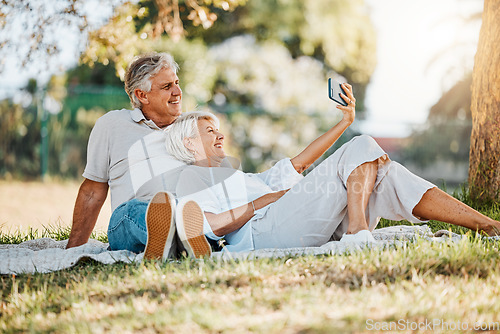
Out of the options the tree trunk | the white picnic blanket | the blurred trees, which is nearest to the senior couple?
the white picnic blanket

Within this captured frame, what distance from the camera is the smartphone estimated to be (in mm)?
3914

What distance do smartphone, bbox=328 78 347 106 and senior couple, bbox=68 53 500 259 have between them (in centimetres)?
4

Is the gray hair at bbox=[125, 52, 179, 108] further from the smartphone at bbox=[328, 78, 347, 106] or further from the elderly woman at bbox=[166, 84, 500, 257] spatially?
the smartphone at bbox=[328, 78, 347, 106]

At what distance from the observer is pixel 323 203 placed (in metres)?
3.51

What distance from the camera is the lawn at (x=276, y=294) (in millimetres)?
2227

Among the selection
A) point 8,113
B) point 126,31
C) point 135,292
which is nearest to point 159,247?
point 135,292

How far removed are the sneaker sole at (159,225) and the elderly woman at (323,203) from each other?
0.63 feet

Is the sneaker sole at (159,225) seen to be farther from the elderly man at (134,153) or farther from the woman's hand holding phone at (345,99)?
the woman's hand holding phone at (345,99)

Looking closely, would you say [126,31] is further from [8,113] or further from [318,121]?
[318,121]

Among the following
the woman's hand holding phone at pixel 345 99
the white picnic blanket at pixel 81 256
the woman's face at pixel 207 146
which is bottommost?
the white picnic blanket at pixel 81 256

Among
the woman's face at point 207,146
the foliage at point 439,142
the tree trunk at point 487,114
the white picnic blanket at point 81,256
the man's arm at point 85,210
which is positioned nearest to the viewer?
the white picnic blanket at point 81,256

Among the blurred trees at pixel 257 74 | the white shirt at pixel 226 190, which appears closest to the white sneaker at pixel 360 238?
the white shirt at pixel 226 190

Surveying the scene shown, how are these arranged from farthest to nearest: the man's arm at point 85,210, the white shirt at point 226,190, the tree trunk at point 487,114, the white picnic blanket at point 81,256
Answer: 1. the tree trunk at point 487,114
2. the man's arm at point 85,210
3. the white shirt at point 226,190
4. the white picnic blanket at point 81,256

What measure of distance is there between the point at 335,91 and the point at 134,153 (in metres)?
1.50
